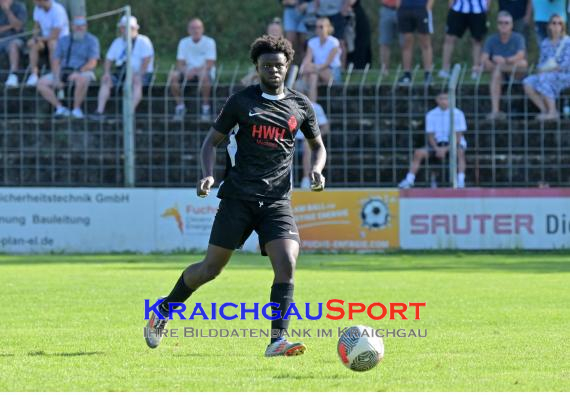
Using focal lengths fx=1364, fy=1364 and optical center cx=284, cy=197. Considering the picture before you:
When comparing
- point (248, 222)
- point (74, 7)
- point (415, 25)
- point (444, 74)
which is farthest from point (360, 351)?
point (74, 7)

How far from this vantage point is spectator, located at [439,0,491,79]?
25703mm

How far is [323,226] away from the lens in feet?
78.1

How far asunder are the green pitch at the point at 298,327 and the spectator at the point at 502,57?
445cm

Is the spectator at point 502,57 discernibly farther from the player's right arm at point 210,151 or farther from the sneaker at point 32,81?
the player's right arm at point 210,151

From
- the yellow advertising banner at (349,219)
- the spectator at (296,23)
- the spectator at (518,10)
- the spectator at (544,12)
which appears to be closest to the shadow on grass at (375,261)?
the yellow advertising banner at (349,219)

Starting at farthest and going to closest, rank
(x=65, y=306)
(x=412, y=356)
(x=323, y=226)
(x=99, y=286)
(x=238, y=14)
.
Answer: (x=238, y=14)
(x=323, y=226)
(x=99, y=286)
(x=65, y=306)
(x=412, y=356)

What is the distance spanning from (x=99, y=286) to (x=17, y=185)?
9113 mm

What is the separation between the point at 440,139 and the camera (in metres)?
24.1

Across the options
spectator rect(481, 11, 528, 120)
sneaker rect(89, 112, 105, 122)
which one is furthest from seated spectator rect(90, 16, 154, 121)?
spectator rect(481, 11, 528, 120)

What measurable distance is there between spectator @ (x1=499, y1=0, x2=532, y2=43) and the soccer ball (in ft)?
58.8

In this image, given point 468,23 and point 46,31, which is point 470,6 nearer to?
point 468,23

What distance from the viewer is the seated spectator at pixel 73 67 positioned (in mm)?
25328

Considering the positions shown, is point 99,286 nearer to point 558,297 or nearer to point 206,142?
point 558,297

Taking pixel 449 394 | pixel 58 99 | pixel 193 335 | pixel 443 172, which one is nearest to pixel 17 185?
pixel 58 99
